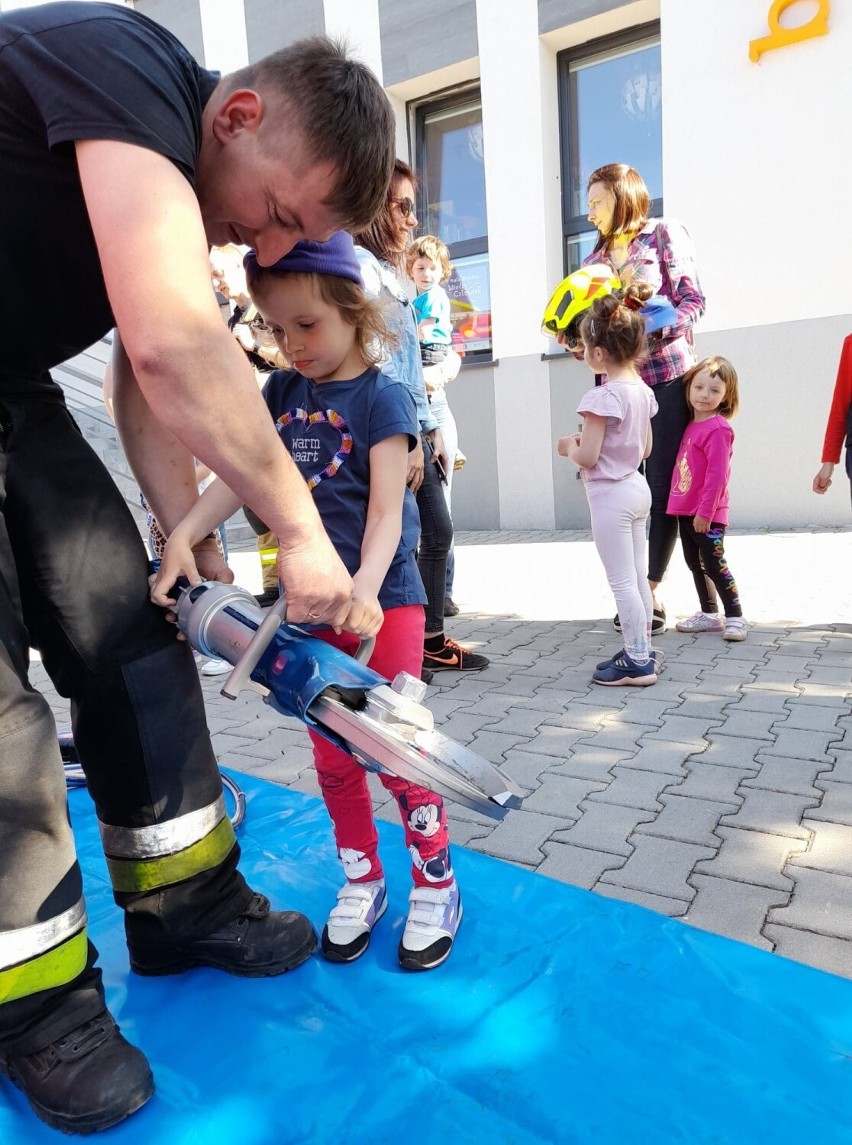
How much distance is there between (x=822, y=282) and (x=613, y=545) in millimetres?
4528

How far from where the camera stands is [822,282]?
6.54 m

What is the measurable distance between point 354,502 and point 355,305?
38 cm

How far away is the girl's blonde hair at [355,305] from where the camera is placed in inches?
60.8

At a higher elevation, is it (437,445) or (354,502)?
(354,502)

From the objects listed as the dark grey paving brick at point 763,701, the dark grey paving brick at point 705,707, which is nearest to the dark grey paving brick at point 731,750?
the dark grey paving brick at point 705,707

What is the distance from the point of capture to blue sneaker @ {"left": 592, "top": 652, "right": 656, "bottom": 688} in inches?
137

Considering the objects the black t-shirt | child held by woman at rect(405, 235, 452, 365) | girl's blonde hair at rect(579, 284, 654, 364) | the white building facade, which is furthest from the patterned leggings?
the white building facade

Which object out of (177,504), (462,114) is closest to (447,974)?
(177,504)

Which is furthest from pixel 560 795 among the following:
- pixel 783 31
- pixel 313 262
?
pixel 783 31

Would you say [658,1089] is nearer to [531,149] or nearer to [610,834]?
[610,834]

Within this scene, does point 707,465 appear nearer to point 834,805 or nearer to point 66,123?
point 834,805

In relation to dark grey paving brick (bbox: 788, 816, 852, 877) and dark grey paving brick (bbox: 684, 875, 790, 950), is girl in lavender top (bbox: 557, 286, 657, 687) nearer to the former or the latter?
dark grey paving brick (bbox: 788, 816, 852, 877)

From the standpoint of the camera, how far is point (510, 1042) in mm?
1399

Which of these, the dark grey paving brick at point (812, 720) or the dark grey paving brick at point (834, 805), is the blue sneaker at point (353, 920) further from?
the dark grey paving brick at point (812, 720)
